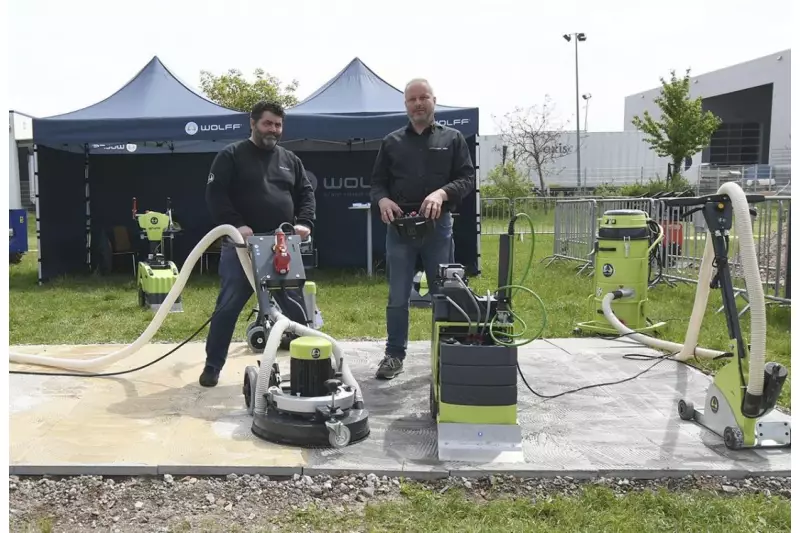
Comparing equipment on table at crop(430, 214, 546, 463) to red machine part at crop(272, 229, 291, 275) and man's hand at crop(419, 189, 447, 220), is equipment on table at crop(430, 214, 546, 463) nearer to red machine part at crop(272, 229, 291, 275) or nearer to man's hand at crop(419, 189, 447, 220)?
man's hand at crop(419, 189, 447, 220)

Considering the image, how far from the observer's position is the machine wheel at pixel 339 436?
10.8ft

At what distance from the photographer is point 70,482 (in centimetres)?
298

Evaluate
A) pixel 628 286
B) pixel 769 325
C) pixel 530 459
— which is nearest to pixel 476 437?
pixel 530 459

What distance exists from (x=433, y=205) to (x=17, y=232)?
11.0 m

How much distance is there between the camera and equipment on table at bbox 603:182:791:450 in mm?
3092

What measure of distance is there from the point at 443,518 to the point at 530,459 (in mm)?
680

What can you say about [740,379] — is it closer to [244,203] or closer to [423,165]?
[423,165]

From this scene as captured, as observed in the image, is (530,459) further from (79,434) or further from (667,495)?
(79,434)

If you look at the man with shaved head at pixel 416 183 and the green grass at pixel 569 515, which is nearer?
the green grass at pixel 569 515

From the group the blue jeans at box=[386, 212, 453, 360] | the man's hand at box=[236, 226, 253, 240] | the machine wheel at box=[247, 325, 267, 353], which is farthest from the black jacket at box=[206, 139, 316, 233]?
the machine wheel at box=[247, 325, 267, 353]

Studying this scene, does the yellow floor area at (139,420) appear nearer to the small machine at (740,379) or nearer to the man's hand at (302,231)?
the man's hand at (302,231)

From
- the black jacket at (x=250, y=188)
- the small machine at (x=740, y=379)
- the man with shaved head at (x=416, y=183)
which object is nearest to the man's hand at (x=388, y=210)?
the man with shaved head at (x=416, y=183)

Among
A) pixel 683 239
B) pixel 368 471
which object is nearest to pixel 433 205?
pixel 368 471

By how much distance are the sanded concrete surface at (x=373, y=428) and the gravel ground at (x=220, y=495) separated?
0.06 meters
